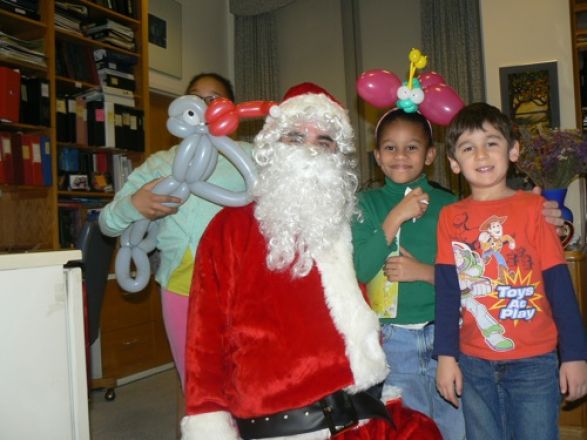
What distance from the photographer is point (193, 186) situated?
5.38 feet

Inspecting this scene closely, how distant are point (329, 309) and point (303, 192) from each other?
1.02 feet

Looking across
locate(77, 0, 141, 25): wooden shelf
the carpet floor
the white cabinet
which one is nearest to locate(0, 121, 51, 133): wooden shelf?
locate(77, 0, 141, 25): wooden shelf

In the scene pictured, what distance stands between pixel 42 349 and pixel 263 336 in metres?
0.51

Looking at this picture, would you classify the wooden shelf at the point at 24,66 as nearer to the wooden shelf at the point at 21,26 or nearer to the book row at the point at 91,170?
the wooden shelf at the point at 21,26

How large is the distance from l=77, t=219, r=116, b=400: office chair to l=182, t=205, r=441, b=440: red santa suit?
4.10ft

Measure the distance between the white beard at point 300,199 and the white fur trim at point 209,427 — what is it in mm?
384

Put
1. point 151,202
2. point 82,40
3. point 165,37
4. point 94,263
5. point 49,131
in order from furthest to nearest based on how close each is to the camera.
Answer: point 165,37 → point 82,40 → point 49,131 → point 94,263 → point 151,202

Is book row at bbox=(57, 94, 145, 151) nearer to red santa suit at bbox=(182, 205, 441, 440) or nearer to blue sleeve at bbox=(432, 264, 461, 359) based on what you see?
red santa suit at bbox=(182, 205, 441, 440)

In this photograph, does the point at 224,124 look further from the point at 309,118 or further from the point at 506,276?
the point at 506,276

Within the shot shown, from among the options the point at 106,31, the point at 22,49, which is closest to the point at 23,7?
the point at 22,49

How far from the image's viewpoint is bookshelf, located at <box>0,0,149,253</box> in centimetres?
317

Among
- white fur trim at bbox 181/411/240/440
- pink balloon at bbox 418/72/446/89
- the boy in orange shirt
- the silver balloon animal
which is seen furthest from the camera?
pink balloon at bbox 418/72/446/89

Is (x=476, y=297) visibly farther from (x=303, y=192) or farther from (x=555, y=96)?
(x=555, y=96)

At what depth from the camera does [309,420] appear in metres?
1.18
